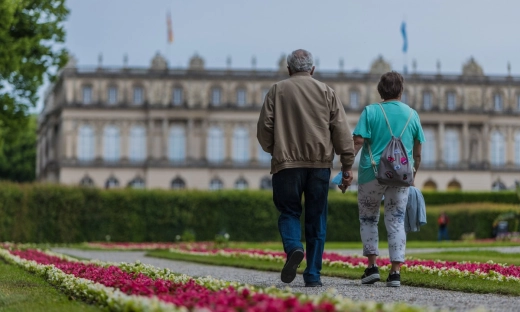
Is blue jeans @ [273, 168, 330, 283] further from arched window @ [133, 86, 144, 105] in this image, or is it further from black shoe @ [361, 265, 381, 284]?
arched window @ [133, 86, 144, 105]

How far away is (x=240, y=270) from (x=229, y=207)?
2232cm

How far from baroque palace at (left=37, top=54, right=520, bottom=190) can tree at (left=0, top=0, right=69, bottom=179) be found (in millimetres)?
48874

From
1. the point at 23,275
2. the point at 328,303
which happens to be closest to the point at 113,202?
the point at 23,275

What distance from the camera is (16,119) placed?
28.3 metres

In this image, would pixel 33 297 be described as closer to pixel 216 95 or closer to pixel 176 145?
pixel 176 145

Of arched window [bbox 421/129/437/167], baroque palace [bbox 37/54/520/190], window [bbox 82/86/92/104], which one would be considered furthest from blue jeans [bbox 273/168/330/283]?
arched window [bbox 421/129/437/167]

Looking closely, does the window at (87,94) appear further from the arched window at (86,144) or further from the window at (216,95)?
the window at (216,95)

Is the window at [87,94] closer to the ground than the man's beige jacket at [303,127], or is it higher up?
higher up

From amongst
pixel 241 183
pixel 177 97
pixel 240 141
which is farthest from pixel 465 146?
pixel 177 97

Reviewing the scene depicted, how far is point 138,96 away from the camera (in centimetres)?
8019

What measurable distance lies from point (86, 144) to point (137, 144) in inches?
166

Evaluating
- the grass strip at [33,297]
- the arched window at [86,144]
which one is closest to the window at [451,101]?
the arched window at [86,144]

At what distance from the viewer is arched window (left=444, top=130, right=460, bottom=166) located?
80938 millimetres

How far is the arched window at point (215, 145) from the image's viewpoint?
261 ft
